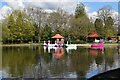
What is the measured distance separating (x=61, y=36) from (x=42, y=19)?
5.11 metres

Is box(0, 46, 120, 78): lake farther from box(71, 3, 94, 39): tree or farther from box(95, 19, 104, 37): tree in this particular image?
box(95, 19, 104, 37): tree

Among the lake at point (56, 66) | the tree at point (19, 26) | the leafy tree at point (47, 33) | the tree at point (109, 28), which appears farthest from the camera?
the tree at point (109, 28)

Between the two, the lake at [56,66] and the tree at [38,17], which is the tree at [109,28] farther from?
the lake at [56,66]

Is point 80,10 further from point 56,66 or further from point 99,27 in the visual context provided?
point 56,66

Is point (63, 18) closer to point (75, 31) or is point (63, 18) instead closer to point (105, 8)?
point (75, 31)

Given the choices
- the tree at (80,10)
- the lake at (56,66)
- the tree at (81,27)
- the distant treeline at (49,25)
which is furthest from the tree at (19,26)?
the lake at (56,66)

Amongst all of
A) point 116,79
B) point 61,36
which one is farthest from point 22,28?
point 116,79

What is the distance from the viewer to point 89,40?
1949 inches

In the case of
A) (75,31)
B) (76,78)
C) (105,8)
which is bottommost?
(76,78)

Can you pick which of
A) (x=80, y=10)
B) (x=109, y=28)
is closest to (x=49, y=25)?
(x=80, y=10)

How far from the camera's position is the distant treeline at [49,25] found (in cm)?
4359

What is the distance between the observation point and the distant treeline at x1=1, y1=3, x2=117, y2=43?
43.6 m

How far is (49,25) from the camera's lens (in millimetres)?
45000

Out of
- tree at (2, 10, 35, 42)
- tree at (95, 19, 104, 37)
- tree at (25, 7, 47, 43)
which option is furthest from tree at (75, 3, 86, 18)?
tree at (2, 10, 35, 42)
